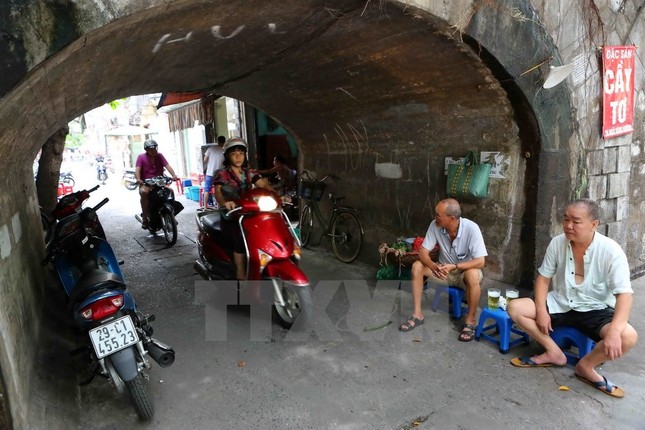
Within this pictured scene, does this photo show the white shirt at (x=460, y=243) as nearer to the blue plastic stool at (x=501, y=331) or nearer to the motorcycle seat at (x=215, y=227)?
the blue plastic stool at (x=501, y=331)

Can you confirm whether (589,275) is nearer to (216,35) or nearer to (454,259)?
(454,259)

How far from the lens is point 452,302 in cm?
412

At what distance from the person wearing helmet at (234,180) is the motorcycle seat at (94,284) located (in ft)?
4.93

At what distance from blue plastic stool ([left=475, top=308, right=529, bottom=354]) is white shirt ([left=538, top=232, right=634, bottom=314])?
15.2 inches

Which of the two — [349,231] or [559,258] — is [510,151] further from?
[349,231]

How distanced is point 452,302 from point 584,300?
4.28 ft

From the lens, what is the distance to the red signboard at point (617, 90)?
13.8 feet

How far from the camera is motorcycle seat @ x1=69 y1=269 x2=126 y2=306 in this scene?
104 inches

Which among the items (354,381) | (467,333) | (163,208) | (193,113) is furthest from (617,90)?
(193,113)

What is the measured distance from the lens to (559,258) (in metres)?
3.12

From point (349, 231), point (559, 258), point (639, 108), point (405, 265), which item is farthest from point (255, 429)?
point (639, 108)

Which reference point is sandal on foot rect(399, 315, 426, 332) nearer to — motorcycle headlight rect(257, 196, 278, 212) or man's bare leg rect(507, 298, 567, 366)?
man's bare leg rect(507, 298, 567, 366)

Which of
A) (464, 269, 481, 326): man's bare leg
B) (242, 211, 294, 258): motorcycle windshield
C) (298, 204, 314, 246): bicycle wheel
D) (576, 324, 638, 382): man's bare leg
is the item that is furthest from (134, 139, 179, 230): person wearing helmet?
(576, 324, 638, 382): man's bare leg

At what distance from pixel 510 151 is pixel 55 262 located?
13.8 feet
